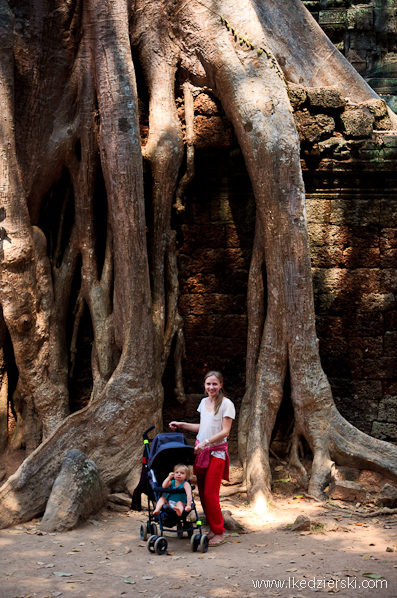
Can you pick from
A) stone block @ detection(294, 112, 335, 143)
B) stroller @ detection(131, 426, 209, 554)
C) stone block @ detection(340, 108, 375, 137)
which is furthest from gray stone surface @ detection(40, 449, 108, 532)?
stone block @ detection(340, 108, 375, 137)

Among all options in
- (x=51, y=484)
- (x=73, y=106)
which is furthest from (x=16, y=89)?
(x=51, y=484)

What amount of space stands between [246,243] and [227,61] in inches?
64.1

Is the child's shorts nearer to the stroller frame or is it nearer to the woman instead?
the stroller frame

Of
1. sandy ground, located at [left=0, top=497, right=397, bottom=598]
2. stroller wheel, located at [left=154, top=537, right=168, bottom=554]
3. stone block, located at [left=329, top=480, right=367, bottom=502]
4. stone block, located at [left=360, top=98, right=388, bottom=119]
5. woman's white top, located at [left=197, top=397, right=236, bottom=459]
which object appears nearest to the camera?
sandy ground, located at [left=0, top=497, right=397, bottom=598]

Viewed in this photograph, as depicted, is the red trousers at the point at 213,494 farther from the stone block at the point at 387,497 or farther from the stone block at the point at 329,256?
the stone block at the point at 329,256

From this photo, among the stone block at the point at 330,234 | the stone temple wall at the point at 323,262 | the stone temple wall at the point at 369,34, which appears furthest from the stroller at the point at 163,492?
the stone temple wall at the point at 369,34

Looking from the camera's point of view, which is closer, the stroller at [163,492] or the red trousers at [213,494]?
the stroller at [163,492]

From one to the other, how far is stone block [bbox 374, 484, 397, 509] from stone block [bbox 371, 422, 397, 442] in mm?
1120

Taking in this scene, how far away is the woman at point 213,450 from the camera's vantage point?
3.89m

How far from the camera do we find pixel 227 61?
513 cm

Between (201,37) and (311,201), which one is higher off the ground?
(201,37)

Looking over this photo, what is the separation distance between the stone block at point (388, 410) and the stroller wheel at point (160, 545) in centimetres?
284

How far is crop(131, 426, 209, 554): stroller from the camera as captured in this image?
3.64 meters

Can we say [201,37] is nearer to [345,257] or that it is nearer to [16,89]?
[16,89]
